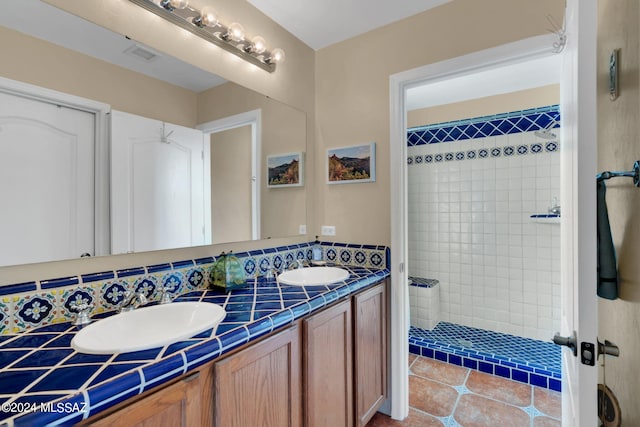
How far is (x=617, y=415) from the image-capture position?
0.79 metres

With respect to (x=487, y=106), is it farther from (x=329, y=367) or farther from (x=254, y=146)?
(x=329, y=367)

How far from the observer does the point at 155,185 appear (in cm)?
133

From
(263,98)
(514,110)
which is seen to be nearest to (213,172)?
(263,98)

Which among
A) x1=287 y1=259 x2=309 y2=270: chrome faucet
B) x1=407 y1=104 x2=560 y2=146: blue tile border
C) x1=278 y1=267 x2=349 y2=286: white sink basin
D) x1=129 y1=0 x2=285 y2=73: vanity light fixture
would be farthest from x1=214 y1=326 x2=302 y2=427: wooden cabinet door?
→ x1=407 y1=104 x2=560 y2=146: blue tile border

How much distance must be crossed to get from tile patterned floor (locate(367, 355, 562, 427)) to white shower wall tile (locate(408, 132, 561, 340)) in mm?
861

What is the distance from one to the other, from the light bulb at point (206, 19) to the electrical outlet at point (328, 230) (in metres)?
1.40

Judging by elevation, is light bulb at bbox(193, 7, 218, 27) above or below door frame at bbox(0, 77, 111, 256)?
above

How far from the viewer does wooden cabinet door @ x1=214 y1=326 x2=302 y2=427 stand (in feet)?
2.96

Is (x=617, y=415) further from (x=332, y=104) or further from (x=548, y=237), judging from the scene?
(x=548, y=237)

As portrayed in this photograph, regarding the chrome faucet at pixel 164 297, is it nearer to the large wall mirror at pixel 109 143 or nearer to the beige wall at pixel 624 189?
the large wall mirror at pixel 109 143

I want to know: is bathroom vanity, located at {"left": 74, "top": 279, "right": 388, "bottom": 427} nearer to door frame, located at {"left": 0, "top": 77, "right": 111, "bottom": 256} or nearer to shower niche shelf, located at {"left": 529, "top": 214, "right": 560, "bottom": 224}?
door frame, located at {"left": 0, "top": 77, "right": 111, "bottom": 256}

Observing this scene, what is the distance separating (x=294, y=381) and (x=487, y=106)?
10.1ft

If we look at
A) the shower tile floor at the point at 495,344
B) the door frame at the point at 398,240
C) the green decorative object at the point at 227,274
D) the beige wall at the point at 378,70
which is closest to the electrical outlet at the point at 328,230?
the beige wall at the point at 378,70

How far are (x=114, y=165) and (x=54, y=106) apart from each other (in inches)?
10.2
